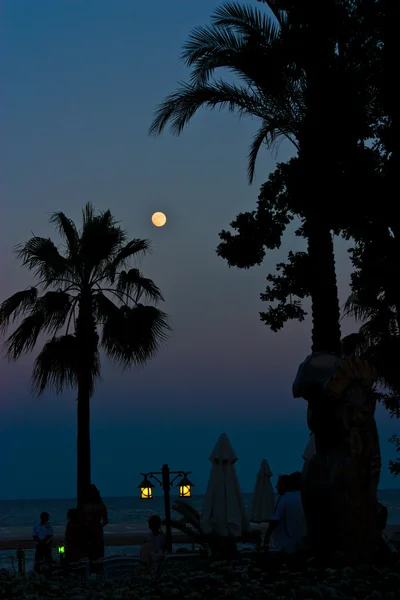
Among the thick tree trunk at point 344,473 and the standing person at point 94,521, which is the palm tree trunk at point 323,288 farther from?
the thick tree trunk at point 344,473

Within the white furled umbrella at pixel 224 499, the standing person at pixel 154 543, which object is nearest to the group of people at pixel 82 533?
the standing person at pixel 154 543

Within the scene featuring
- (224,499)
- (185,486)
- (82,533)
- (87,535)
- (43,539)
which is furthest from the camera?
(185,486)

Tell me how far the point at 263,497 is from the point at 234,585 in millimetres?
11524

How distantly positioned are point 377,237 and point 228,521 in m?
6.25

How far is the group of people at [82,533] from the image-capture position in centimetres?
1391

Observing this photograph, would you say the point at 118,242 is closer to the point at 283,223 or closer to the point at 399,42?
the point at 283,223

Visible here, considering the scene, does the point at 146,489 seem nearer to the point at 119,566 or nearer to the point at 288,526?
the point at 119,566

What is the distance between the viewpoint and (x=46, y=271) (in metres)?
22.9

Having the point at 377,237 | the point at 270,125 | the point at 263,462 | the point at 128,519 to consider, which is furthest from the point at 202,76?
the point at 128,519

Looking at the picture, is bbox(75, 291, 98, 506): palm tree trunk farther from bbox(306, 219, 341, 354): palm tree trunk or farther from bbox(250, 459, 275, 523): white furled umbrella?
bbox(306, 219, 341, 354): palm tree trunk

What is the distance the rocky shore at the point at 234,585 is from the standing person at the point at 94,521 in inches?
187

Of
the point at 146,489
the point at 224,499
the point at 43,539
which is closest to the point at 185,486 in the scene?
→ the point at 146,489

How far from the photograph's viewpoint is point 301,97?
18.2 meters

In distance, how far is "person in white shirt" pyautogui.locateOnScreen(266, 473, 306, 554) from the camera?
10.2 m
